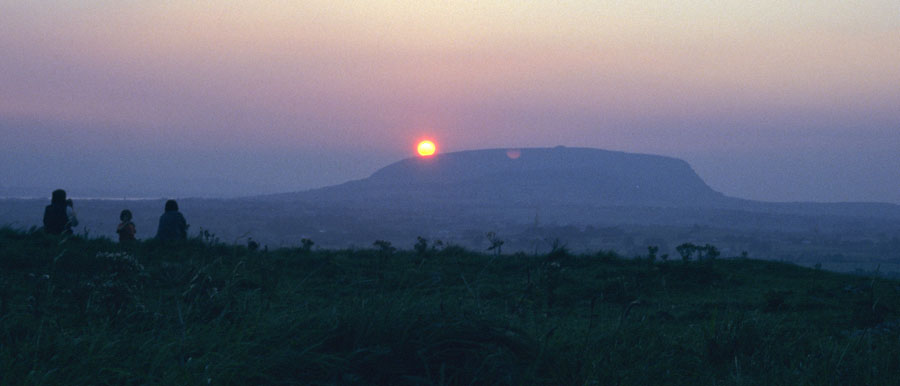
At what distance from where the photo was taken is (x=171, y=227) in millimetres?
14688

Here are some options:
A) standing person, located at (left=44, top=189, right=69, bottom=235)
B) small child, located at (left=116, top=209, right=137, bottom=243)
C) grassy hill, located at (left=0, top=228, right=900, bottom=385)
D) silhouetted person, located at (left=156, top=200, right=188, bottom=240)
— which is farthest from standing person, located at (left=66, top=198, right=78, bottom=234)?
grassy hill, located at (left=0, top=228, right=900, bottom=385)

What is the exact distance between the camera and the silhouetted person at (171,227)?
14.6m

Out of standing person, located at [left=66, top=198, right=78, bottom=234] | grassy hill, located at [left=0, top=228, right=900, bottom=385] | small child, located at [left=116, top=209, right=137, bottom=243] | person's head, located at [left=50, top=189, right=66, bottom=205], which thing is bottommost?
grassy hill, located at [left=0, top=228, right=900, bottom=385]

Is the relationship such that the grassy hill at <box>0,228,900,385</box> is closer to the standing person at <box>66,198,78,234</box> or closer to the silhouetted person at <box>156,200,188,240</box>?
the standing person at <box>66,198,78,234</box>

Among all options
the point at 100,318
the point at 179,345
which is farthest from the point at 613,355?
the point at 100,318

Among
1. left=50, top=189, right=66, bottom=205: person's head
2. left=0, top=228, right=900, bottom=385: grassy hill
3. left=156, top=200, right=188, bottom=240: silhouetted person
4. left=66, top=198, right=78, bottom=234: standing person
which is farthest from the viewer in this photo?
left=156, top=200, right=188, bottom=240: silhouetted person

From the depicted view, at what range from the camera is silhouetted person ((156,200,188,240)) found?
576 inches

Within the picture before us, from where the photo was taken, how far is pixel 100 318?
591cm

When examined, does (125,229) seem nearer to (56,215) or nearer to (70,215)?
(70,215)

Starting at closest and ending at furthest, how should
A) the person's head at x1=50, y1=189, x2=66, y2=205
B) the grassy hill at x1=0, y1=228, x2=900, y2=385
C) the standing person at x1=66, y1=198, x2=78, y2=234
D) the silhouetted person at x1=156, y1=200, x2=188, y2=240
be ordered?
the grassy hill at x1=0, y1=228, x2=900, y2=385
the standing person at x1=66, y1=198, x2=78, y2=234
the person's head at x1=50, y1=189, x2=66, y2=205
the silhouetted person at x1=156, y1=200, x2=188, y2=240

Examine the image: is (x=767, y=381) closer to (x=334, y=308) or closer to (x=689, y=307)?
(x=334, y=308)

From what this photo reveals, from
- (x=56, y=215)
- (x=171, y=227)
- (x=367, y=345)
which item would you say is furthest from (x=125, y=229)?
(x=367, y=345)

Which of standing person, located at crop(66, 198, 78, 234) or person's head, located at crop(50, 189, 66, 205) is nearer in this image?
standing person, located at crop(66, 198, 78, 234)

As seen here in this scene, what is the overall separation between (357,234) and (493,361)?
265 ft
